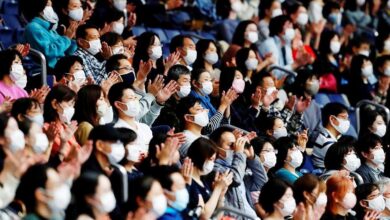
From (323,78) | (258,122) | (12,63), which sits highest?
(12,63)

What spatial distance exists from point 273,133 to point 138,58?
1.21m

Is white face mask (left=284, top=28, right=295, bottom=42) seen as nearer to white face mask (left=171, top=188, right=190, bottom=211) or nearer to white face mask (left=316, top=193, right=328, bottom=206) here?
white face mask (left=316, top=193, right=328, bottom=206)

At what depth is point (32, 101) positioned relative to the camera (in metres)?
7.14

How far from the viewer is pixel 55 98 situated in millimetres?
7457

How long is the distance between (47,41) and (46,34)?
0.18 feet

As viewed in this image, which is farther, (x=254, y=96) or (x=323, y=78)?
(x=323, y=78)

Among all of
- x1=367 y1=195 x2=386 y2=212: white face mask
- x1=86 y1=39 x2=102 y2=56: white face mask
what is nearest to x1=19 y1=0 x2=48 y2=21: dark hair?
x1=86 y1=39 x2=102 y2=56: white face mask

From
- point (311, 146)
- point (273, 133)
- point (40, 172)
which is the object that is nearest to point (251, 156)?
point (273, 133)

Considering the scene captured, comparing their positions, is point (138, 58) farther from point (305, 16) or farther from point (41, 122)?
point (305, 16)

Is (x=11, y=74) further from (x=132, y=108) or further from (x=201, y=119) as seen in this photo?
(x=201, y=119)

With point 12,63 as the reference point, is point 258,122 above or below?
below

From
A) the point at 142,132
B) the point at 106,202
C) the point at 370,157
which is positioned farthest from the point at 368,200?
the point at 106,202

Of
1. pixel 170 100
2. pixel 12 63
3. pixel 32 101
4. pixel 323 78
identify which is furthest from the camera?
pixel 323 78

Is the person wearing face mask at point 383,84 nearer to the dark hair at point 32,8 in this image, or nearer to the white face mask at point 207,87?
the white face mask at point 207,87
